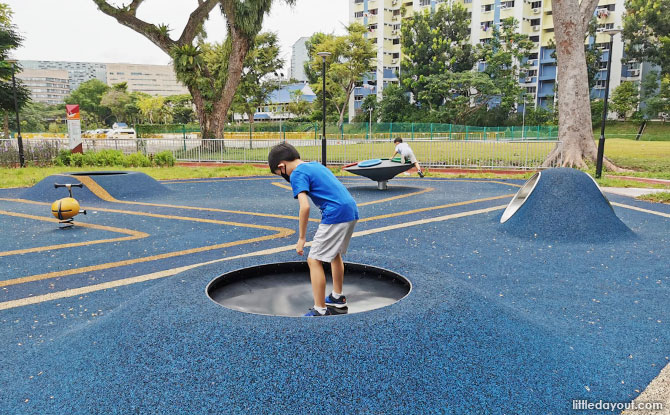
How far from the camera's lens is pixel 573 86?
18453mm

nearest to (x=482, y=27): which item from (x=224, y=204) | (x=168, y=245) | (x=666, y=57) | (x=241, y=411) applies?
(x=666, y=57)

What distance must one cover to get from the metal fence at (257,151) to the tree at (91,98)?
8801 centimetres

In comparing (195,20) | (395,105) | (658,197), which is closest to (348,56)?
(395,105)

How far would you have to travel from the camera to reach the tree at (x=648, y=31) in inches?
1933

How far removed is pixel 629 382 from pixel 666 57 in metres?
59.2

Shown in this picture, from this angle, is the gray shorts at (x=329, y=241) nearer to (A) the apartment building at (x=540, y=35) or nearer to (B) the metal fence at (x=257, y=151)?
(B) the metal fence at (x=257, y=151)

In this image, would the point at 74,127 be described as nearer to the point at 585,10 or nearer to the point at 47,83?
the point at 585,10

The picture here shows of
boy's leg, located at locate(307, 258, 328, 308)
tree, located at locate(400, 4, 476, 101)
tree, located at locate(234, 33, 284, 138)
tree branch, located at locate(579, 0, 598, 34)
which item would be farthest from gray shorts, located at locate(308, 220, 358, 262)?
tree, located at locate(400, 4, 476, 101)

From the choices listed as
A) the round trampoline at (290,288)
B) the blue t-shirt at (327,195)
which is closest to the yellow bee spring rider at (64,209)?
the round trampoline at (290,288)

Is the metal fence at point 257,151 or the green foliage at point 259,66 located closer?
the metal fence at point 257,151

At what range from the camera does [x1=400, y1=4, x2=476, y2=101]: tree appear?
53312mm

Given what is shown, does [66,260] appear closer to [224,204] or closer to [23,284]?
[23,284]

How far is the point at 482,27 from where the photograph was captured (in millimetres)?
60500

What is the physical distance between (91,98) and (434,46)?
84.0 m
